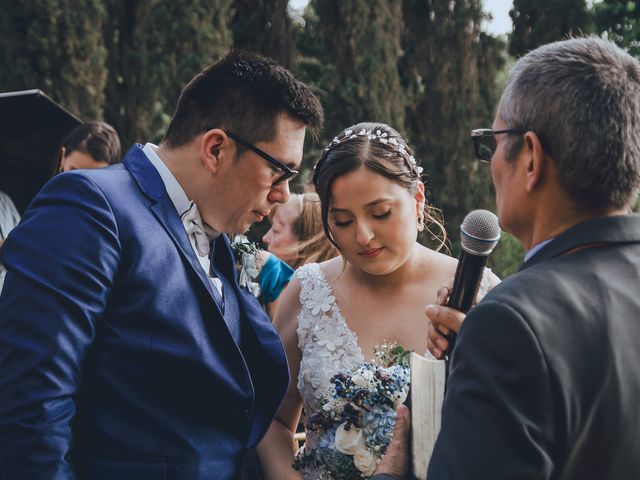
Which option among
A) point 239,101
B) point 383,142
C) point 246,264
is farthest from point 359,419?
point 383,142

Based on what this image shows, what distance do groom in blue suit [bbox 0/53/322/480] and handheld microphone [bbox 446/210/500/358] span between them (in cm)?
80

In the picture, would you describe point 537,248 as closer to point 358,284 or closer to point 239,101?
point 239,101

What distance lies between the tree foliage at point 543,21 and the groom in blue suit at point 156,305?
443 inches

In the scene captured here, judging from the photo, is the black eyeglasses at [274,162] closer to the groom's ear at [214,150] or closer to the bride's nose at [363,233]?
the groom's ear at [214,150]

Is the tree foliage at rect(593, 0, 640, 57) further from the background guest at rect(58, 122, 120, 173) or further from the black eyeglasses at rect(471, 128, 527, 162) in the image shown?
the black eyeglasses at rect(471, 128, 527, 162)

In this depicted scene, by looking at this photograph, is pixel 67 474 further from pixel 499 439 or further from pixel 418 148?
pixel 418 148

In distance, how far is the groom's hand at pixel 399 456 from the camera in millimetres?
2285

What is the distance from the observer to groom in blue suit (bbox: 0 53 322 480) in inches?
85.1

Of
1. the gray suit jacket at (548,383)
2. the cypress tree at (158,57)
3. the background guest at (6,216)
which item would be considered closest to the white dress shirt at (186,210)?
the gray suit jacket at (548,383)

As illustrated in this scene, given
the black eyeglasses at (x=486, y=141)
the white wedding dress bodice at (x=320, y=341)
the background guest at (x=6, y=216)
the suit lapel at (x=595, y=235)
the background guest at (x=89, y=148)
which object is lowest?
the background guest at (x=6, y=216)

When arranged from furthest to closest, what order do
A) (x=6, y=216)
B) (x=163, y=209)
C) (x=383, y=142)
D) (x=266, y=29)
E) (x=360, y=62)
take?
1. (x=266, y=29)
2. (x=360, y=62)
3. (x=6, y=216)
4. (x=383, y=142)
5. (x=163, y=209)

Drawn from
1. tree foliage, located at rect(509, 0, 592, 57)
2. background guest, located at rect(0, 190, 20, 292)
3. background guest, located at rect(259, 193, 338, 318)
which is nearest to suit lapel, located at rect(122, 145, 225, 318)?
background guest, located at rect(259, 193, 338, 318)

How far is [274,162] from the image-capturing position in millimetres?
2932

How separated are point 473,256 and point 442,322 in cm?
25
